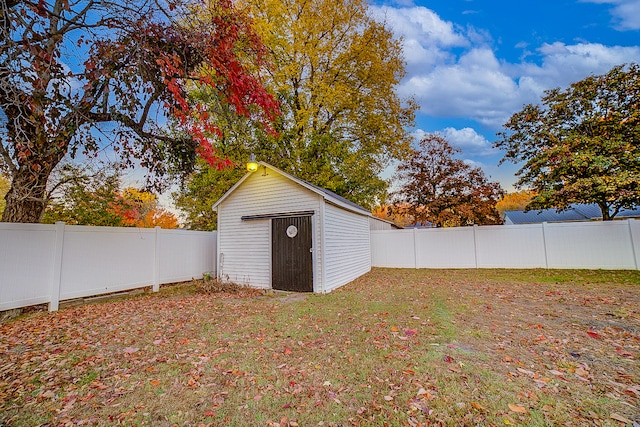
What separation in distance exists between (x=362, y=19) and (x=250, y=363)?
1444cm

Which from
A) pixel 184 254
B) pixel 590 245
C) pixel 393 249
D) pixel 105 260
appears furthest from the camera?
pixel 393 249

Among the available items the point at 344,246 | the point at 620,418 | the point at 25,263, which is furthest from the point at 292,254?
the point at 620,418

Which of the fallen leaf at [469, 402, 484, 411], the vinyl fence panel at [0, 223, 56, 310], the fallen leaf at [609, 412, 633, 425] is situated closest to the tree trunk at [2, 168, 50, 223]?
the vinyl fence panel at [0, 223, 56, 310]

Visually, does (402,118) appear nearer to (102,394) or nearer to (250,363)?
(250,363)

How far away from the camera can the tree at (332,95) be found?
1195 centimetres

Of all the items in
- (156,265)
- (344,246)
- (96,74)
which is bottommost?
(156,265)

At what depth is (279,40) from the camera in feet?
39.0

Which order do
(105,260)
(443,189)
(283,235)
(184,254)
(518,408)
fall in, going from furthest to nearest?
(443,189), (184,254), (283,235), (105,260), (518,408)

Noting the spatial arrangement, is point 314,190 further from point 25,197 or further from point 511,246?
point 511,246

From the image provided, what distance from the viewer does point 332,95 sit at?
11.4 m

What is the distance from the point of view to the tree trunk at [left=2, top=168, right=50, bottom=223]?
4887mm

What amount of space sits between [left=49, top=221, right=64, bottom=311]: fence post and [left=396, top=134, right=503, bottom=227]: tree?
12394 mm

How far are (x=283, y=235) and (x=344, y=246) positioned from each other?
221 centimetres

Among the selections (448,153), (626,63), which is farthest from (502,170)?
(626,63)
